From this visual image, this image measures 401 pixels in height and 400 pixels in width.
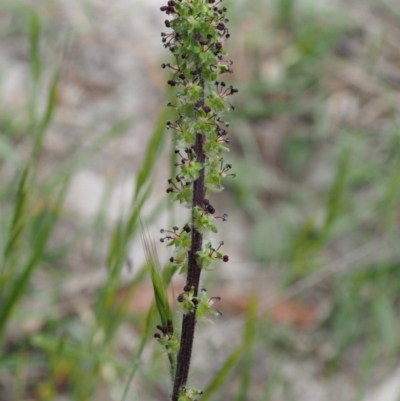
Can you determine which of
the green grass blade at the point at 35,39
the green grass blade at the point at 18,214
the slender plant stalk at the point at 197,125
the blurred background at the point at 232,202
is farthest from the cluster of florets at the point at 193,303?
the green grass blade at the point at 35,39

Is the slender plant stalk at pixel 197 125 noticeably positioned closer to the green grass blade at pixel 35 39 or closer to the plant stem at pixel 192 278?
the plant stem at pixel 192 278

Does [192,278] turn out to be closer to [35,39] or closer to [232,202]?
[35,39]

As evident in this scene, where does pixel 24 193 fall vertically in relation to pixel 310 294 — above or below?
below

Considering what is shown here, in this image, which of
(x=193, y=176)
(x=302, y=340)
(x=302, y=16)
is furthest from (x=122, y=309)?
(x=302, y=16)

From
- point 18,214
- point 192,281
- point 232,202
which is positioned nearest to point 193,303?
point 192,281

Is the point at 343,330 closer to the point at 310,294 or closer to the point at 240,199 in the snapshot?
the point at 310,294
